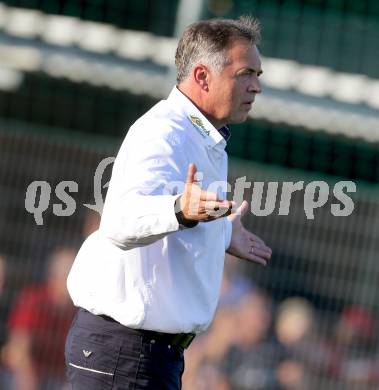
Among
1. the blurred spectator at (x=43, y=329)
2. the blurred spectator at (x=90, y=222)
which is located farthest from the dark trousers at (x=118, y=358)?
the blurred spectator at (x=43, y=329)

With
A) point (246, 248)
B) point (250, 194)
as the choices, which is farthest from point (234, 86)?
point (250, 194)

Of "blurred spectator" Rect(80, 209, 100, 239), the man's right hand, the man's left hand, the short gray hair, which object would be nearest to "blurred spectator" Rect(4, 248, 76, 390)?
"blurred spectator" Rect(80, 209, 100, 239)

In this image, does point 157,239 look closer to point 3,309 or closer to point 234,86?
point 234,86

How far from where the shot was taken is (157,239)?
4.24m

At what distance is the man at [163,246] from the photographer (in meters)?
4.33

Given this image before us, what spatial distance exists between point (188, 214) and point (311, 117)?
5.66 meters

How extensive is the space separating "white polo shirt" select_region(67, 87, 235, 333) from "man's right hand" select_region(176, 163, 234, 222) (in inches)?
2.5

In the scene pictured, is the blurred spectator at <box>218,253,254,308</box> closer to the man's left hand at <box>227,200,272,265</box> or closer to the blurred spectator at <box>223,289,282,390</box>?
the blurred spectator at <box>223,289,282,390</box>

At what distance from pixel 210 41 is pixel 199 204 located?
1.07 meters

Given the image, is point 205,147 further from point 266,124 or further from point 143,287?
point 266,124

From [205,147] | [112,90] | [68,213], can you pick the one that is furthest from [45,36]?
[205,147]

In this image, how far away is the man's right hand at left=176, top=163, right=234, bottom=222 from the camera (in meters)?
3.98

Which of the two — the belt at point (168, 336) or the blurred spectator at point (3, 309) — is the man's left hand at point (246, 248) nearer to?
the belt at point (168, 336)

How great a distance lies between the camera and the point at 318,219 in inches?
354
